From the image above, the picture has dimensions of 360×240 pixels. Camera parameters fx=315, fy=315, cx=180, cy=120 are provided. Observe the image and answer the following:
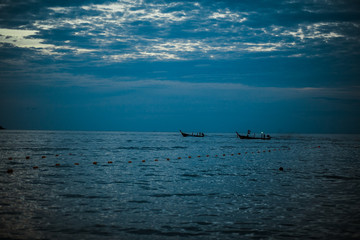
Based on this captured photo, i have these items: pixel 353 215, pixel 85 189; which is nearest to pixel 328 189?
pixel 353 215

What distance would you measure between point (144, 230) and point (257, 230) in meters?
4.13

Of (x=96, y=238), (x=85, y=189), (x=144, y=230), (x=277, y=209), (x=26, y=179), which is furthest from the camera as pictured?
(x=26, y=179)

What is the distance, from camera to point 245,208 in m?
15.0

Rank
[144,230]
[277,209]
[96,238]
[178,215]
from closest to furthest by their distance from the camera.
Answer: [96,238]
[144,230]
[178,215]
[277,209]

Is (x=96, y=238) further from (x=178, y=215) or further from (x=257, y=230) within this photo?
(x=257, y=230)

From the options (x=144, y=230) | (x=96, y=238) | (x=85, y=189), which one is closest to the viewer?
(x=96, y=238)

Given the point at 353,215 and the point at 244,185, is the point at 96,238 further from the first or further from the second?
the point at 244,185

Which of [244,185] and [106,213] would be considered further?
[244,185]

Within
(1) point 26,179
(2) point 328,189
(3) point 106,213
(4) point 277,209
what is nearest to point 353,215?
(4) point 277,209

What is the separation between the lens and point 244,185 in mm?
22109

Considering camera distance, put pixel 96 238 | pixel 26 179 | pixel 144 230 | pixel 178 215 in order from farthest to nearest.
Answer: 1. pixel 26 179
2. pixel 178 215
3. pixel 144 230
4. pixel 96 238

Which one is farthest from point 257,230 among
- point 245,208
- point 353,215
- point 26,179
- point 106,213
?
point 26,179

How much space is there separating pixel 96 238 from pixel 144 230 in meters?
1.78

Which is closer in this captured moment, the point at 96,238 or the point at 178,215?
the point at 96,238
